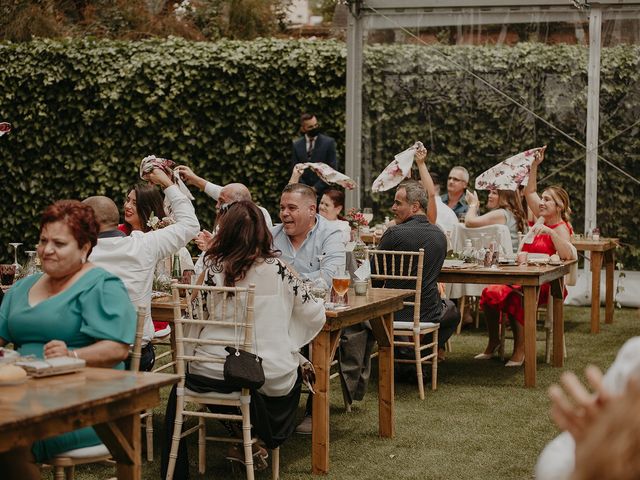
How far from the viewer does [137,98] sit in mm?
11555

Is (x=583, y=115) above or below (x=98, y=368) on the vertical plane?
above

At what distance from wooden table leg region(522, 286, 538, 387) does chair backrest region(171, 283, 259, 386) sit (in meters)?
2.83

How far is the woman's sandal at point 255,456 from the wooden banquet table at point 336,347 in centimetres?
24

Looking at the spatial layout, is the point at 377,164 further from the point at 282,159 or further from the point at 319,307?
the point at 319,307

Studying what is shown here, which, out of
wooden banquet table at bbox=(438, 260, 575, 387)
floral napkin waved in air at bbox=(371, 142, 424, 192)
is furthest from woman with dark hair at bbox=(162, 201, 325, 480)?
floral napkin waved in air at bbox=(371, 142, 424, 192)

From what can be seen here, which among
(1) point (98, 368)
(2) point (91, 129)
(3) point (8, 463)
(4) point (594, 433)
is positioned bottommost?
(3) point (8, 463)

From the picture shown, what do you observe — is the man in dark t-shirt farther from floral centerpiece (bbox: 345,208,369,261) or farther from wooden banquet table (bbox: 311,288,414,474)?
wooden banquet table (bbox: 311,288,414,474)

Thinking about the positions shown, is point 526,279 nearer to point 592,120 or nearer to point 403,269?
point 403,269

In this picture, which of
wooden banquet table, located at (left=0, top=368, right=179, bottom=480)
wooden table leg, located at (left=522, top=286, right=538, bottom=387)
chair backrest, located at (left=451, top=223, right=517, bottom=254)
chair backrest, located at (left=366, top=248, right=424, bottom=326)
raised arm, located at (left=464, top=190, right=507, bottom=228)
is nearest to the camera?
wooden banquet table, located at (left=0, top=368, right=179, bottom=480)

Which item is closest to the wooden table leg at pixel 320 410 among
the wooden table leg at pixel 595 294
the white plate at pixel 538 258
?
the white plate at pixel 538 258

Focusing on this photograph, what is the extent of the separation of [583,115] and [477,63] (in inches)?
49.0

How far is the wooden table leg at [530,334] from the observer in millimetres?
6859

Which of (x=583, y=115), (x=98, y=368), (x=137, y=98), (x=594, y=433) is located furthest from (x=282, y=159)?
(x=594, y=433)

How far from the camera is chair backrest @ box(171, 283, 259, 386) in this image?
4.45 metres
